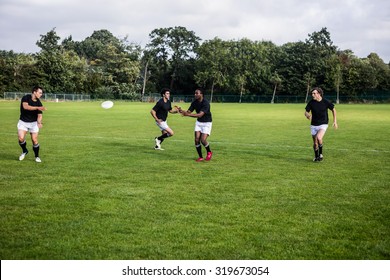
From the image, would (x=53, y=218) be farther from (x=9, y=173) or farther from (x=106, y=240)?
(x=9, y=173)

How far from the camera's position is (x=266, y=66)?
108438 mm

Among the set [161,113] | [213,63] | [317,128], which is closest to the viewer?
[317,128]

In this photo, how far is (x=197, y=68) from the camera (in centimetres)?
11062

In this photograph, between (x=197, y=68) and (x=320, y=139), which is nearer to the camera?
(x=320, y=139)

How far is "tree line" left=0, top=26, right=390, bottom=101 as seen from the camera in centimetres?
8994

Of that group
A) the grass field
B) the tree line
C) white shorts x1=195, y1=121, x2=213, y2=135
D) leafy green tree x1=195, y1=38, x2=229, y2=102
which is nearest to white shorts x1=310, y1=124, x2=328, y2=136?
the grass field

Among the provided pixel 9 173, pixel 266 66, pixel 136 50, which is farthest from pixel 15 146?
pixel 266 66

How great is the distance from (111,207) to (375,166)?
8.15 metres

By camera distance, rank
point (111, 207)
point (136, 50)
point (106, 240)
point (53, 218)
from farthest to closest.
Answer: point (136, 50), point (111, 207), point (53, 218), point (106, 240)

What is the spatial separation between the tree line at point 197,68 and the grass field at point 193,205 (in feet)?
262

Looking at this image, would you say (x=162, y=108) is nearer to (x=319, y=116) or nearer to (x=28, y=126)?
(x=28, y=126)

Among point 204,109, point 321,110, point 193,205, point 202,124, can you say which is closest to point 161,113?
point 202,124

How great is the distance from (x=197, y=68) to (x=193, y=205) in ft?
343

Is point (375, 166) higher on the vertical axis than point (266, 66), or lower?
lower
